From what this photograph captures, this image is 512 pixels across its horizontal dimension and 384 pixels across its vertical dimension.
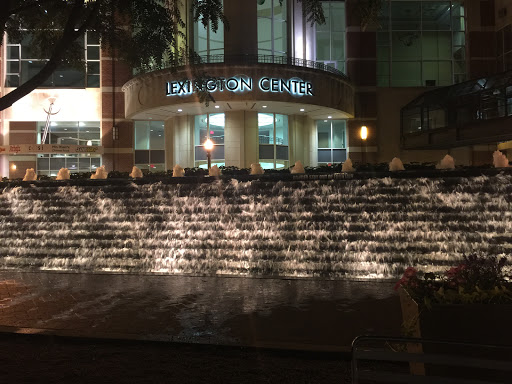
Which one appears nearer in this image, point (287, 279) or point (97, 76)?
point (287, 279)

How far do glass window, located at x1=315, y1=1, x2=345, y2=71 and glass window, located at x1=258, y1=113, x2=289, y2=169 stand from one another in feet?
24.0

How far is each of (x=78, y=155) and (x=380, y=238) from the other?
29.3 meters

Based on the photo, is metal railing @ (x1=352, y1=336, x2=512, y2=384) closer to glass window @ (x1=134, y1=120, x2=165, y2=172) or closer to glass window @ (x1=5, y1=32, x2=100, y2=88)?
glass window @ (x1=134, y1=120, x2=165, y2=172)

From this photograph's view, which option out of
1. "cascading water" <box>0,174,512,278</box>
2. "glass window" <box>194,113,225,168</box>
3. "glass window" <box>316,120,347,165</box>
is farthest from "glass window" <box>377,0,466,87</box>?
"cascading water" <box>0,174,512,278</box>

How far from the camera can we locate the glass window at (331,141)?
3616cm

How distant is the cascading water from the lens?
12.9 meters

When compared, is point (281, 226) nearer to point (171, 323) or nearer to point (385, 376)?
point (171, 323)

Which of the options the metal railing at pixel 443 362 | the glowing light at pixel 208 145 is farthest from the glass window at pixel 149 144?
the metal railing at pixel 443 362

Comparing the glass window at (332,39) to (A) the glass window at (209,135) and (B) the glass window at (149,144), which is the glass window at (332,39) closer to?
(A) the glass window at (209,135)

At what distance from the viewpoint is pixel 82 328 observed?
7656 millimetres

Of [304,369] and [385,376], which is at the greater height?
[385,376]

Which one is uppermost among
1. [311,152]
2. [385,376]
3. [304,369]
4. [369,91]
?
[369,91]

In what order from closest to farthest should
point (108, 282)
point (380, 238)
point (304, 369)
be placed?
1. point (304, 369)
2. point (108, 282)
3. point (380, 238)

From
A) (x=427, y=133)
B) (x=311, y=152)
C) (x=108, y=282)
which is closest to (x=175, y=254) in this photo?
(x=108, y=282)
